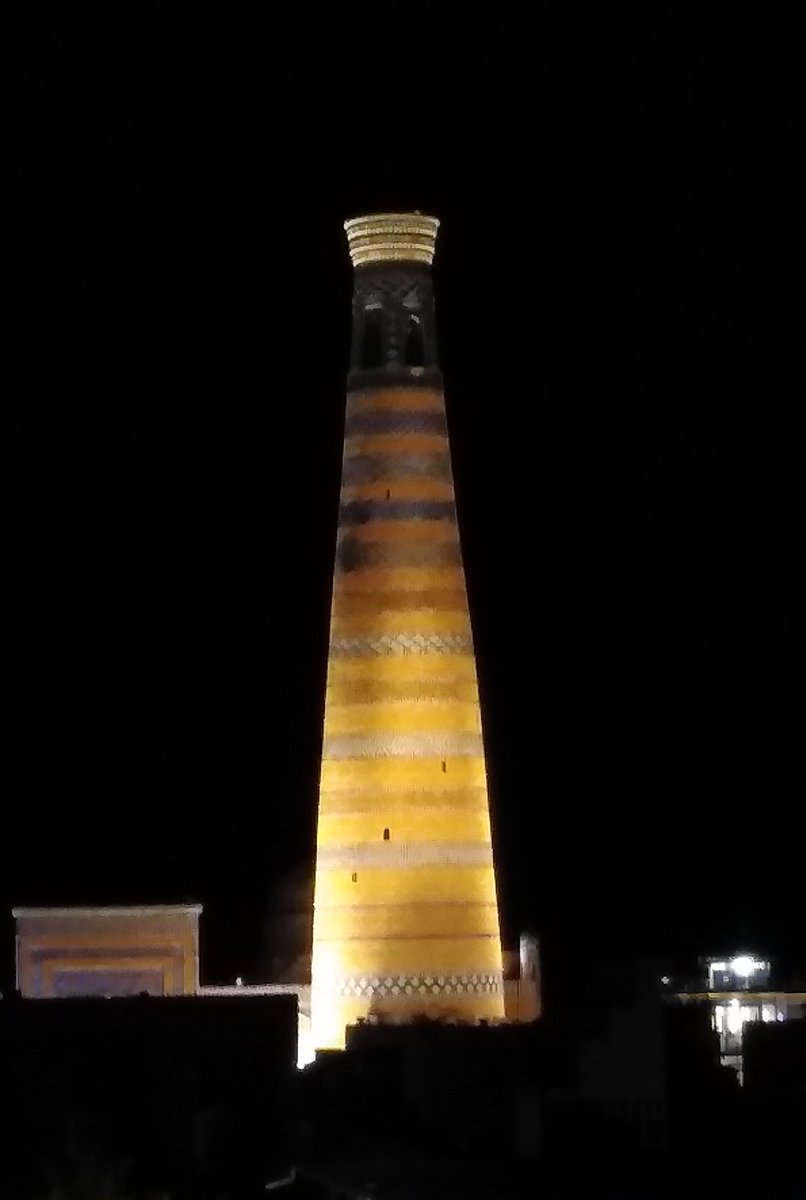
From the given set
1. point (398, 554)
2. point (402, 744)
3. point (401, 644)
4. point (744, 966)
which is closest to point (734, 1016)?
point (744, 966)

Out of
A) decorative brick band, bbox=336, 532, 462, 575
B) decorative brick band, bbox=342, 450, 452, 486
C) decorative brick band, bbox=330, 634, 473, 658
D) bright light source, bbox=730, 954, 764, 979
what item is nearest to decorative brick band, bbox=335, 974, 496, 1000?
decorative brick band, bbox=330, 634, 473, 658

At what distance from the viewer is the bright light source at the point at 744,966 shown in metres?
43.8

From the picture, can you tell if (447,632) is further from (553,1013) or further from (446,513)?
(553,1013)

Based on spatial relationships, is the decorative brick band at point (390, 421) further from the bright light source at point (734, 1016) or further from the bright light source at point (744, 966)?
the bright light source at point (744, 966)

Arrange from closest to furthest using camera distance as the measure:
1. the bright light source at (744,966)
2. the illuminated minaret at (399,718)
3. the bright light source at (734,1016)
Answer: the illuminated minaret at (399,718) < the bright light source at (734,1016) < the bright light source at (744,966)

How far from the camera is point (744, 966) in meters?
43.9

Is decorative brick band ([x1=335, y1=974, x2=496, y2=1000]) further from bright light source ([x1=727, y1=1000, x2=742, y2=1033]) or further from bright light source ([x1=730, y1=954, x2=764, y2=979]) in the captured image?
bright light source ([x1=730, y1=954, x2=764, y2=979])

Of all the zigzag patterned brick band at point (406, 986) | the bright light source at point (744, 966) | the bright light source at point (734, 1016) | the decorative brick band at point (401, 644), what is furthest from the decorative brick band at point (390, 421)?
the bright light source at point (744, 966)

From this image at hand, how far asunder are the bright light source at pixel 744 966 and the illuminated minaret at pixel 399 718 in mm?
7149

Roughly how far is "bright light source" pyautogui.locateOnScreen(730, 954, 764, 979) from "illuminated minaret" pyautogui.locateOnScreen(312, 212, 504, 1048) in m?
7.15

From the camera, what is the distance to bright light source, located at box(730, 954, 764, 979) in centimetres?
4382

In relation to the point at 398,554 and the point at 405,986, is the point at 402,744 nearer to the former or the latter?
the point at 398,554

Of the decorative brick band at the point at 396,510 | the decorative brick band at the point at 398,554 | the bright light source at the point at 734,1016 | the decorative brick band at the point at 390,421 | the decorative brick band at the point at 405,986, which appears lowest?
the decorative brick band at the point at 405,986

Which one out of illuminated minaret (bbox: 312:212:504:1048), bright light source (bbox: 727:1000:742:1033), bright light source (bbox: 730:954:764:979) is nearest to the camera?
illuminated minaret (bbox: 312:212:504:1048)
